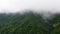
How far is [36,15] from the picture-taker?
1.14m

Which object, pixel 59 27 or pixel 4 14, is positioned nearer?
pixel 59 27

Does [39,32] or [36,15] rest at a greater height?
[36,15]

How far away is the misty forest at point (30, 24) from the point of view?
1091mm

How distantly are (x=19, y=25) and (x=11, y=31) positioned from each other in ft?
0.29

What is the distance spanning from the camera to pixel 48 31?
3.56 feet

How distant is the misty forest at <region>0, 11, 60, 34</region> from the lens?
109 cm

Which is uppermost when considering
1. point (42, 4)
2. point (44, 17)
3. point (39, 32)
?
point (42, 4)

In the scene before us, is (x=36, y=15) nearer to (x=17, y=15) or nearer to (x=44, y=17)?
(x=44, y=17)

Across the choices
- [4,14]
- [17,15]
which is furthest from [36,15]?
[4,14]

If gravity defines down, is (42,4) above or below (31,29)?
above

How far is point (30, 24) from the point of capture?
43.7 inches

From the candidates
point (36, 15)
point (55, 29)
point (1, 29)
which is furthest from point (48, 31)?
point (1, 29)

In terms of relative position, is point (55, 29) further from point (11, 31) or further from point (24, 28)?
point (11, 31)

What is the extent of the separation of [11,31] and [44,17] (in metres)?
0.32
